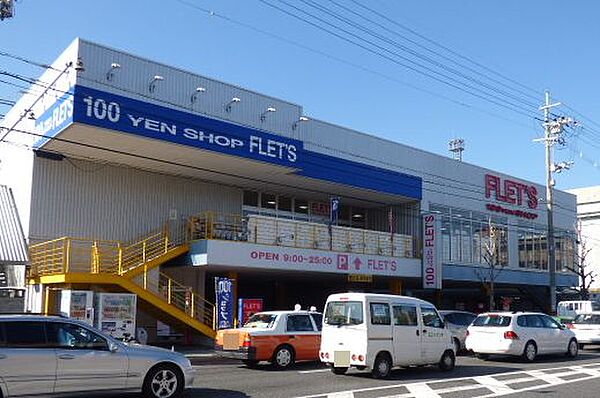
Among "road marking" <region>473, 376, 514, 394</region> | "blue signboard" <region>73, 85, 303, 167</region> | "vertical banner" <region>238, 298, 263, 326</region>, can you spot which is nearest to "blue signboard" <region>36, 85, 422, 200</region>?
"blue signboard" <region>73, 85, 303, 167</region>

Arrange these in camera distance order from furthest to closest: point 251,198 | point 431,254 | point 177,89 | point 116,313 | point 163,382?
point 431,254 < point 251,198 < point 177,89 < point 116,313 < point 163,382

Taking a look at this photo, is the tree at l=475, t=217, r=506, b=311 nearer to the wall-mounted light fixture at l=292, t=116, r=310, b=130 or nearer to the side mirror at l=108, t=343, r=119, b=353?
the wall-mounted light fixture at l=292, t=116, r=310, b=130

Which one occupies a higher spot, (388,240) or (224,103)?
(224,103)

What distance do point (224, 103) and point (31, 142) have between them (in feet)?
25.1

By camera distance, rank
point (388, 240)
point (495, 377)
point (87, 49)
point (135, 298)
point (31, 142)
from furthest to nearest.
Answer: point (388, 240), point (31, 142), point (87, 49), point (135, 298), point (495, 377)

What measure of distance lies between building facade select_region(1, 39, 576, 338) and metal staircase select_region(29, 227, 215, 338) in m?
0.10

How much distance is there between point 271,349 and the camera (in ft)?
56.3

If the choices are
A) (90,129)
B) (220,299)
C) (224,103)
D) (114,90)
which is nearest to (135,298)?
(220,299)

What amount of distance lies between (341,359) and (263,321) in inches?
135

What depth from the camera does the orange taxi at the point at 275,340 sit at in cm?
1697

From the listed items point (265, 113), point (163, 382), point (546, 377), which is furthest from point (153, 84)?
point (546, 377)

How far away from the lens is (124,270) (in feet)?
78.2

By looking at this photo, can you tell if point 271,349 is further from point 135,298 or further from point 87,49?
point 87,49

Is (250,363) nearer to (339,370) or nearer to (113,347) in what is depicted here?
(339,370)
